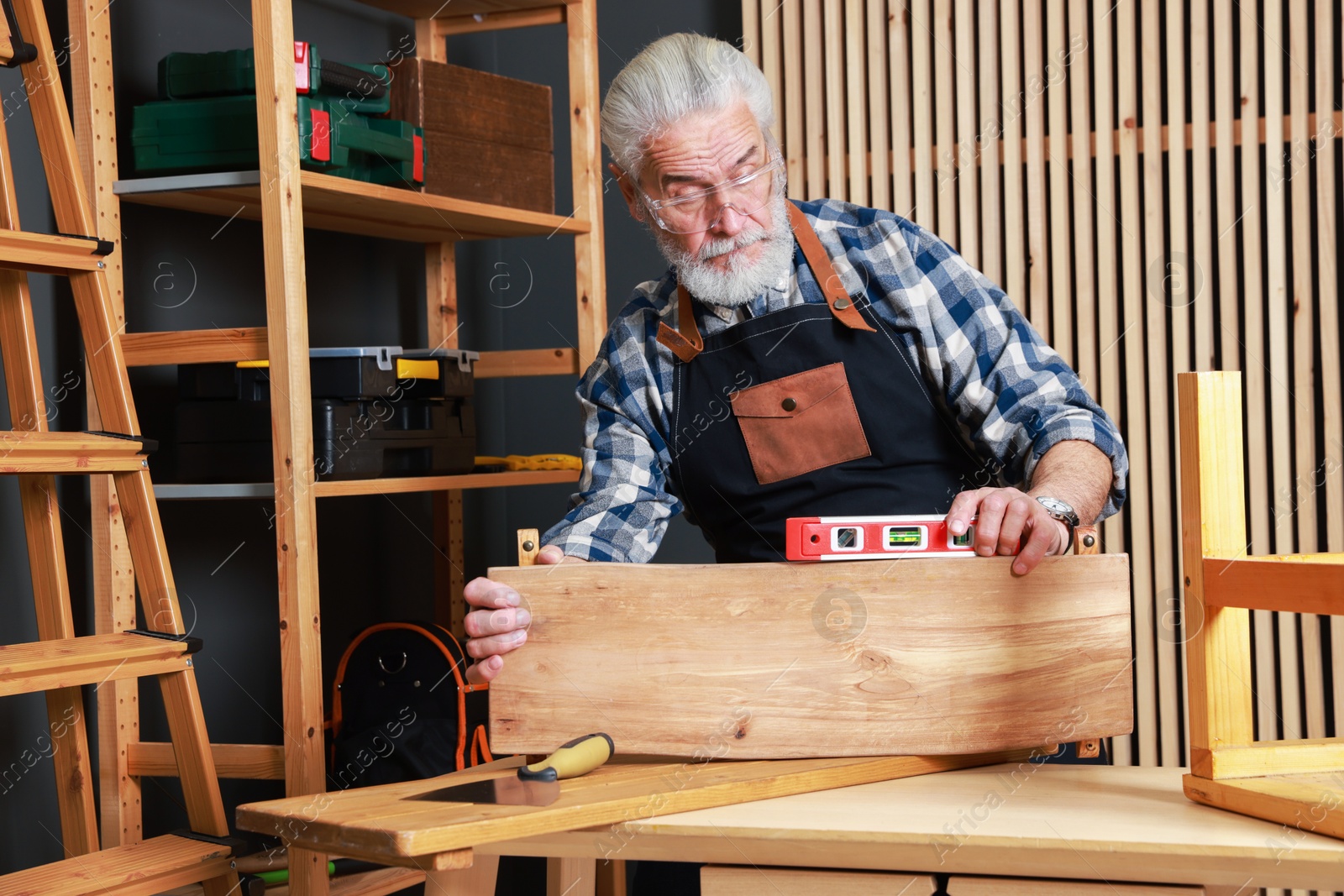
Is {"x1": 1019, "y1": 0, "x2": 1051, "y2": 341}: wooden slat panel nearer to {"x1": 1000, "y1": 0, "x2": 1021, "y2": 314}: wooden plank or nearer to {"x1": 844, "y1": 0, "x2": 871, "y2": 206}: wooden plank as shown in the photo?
{"x1": 1000, "y1": 0, "x2": 1021, "y2": 314}: wooden plank

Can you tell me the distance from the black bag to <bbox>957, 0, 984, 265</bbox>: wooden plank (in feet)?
5.47

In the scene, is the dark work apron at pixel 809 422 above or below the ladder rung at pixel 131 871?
above

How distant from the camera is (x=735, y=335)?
205cm

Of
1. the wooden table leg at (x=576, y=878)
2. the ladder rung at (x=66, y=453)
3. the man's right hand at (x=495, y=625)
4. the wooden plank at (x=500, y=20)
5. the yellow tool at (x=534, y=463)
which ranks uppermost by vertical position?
the wooden plank at (x=500, y=20)

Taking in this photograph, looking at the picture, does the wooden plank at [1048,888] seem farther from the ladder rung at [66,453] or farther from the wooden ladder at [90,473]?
the ladder rung at [66,453]

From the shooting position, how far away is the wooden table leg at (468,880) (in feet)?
4.58

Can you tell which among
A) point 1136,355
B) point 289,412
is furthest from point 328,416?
point 1136,355

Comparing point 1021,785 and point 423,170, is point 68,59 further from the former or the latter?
point 1021,785

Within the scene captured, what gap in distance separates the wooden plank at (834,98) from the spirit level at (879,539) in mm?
2078

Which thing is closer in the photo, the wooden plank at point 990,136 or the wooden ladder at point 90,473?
the wooden ladder at point 90,473

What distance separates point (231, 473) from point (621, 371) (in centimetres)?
86

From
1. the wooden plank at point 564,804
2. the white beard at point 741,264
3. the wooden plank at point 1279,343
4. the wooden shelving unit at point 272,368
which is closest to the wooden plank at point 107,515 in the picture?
the wooden shelving unit at point 272,368

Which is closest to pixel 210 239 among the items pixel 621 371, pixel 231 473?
pixel 231 473

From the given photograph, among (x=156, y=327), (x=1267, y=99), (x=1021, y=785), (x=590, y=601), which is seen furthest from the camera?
(x=1267, y=99)
